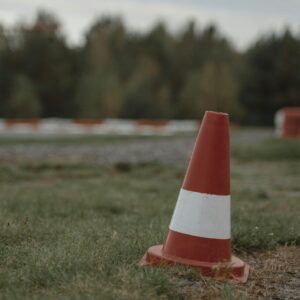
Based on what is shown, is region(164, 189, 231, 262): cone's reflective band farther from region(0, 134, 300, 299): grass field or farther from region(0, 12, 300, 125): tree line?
region(0, 12, 300, 125): tree line

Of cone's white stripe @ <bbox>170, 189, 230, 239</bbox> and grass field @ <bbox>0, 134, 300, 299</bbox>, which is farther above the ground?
cone's white stripe @ <bbox>170, 189, 230, 239</bbox>

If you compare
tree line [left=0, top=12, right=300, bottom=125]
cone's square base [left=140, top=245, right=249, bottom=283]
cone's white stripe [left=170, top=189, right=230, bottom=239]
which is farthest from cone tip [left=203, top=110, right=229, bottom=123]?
tree line [left=0, top=12, right=300, bottom=125]

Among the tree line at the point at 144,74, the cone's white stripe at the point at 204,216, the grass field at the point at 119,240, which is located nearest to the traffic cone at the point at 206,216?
the cone's white stripe at the point at 204,216

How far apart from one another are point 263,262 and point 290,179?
6.58 meters

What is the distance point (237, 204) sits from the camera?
→ 7477mm

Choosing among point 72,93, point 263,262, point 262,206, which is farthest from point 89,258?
point 72,93

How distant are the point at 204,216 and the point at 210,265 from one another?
1.03 feet

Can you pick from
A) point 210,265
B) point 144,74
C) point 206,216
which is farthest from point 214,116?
point 144,74

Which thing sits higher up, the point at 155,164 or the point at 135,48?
the point at 135,48

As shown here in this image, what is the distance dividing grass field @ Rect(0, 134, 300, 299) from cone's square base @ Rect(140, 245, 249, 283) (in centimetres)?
7

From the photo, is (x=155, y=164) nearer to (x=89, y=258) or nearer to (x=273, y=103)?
(x=89, y=258)

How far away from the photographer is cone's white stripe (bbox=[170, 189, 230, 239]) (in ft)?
13.5

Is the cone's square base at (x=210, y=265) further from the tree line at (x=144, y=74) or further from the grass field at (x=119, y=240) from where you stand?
the tree line at (x=144, y=74)

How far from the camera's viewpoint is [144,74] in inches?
2643
